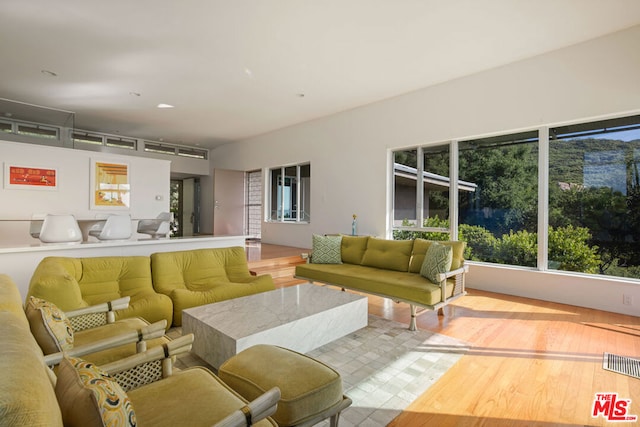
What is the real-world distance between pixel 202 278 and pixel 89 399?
2.72m

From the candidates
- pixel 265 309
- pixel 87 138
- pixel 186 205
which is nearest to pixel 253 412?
pixel 265 309

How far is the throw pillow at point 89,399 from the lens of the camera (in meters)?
0.81

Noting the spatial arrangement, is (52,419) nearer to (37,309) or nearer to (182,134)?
(37,309)

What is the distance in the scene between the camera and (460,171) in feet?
16.9

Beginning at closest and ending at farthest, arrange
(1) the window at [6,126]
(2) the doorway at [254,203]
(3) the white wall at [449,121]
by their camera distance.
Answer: (3) the white wall at [449,121]
(1) the window at [6,126]
(2) the doorway at [254,203]

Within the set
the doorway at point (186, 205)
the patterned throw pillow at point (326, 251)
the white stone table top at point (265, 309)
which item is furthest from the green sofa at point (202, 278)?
the doorway at point (186, 205)

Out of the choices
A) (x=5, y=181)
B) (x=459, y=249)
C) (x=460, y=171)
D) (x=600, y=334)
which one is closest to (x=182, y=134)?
(x=5, y=181)

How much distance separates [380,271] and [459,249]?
962 millimetres

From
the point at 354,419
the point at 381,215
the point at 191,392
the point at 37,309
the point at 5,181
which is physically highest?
the point at 5,181

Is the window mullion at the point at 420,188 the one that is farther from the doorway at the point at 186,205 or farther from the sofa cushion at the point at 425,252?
the doorway at the point at 186,205

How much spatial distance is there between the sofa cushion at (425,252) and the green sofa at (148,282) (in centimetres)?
174

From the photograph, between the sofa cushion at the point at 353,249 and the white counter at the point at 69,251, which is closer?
the white counter at the point at 69,251

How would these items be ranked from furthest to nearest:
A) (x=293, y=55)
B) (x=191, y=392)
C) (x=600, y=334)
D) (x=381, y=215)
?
(x=381, y=215), (x=293, y=55), (x=600, y=334), (x=191, y=392)

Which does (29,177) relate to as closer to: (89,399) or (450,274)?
(89,399)
